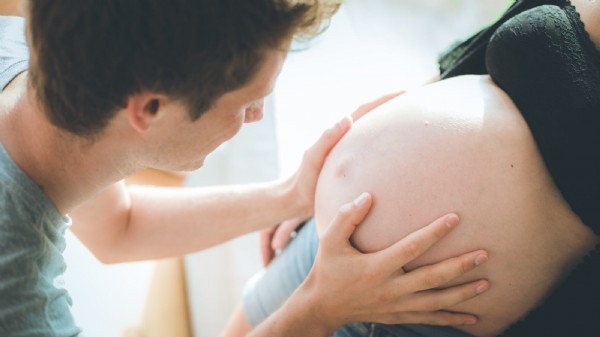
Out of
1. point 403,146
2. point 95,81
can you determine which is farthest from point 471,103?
point 95,81

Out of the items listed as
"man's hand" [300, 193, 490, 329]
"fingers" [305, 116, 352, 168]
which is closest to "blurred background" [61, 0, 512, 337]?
"fingers" [305, 116, 352, 168]

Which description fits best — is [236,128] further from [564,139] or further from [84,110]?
[564,139]

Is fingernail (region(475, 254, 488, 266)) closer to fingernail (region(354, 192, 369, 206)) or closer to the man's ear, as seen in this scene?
fingernail (region(354, 192, 369, 206))

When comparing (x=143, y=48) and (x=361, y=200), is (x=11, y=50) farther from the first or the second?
(x=361, y=200)

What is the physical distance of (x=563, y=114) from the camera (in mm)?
697

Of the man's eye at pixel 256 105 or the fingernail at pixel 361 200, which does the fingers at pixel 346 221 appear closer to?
the fingernail at pixel 361 200

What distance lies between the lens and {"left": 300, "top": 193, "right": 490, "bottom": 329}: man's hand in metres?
0.71

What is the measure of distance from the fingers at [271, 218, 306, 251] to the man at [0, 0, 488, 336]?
27 centimetres

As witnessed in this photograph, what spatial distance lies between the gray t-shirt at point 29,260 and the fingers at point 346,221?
13.7 inches

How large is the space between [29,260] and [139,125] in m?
0.20

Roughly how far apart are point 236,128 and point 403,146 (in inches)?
9.0

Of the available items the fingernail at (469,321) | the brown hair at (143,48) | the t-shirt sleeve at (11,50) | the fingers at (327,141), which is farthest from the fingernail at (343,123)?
the t-shirt sleeve at (11,50)

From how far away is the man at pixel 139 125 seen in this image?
1.94 feet

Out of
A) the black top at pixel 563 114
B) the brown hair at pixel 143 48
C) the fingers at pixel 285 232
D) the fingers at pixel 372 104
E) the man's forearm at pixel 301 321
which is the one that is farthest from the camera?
the fingers at pixel 285 232
